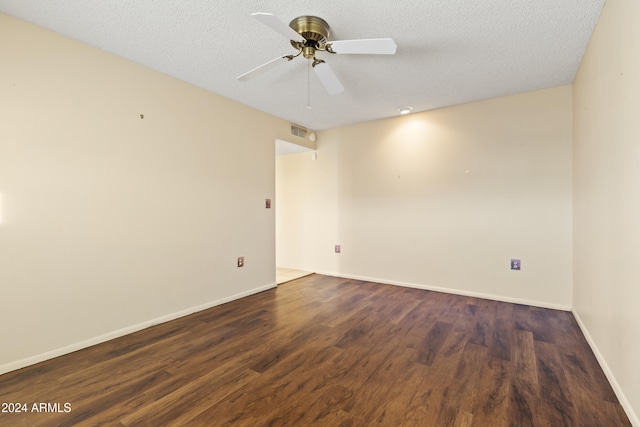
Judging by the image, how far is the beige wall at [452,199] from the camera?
3078 mm

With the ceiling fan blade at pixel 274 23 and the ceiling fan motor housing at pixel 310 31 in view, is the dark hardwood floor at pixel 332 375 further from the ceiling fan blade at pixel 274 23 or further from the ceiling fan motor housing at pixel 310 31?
the ceiling fan motor housing at pixel 310 31

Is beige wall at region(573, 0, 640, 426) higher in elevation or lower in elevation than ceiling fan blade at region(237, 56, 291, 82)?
lower

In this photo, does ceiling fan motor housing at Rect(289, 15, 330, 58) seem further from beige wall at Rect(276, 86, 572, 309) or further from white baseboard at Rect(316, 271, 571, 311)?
white baseboard at Rect(316, 271, 571, 311)

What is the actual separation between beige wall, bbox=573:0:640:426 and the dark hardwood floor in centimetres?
27

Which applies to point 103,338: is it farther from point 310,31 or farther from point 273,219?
point 310,31

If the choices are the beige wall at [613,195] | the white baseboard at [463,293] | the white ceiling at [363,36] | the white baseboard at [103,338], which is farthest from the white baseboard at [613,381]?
the white baseboard at [103,338]

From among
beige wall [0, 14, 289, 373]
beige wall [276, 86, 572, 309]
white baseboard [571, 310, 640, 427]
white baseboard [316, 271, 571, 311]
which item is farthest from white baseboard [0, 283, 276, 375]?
white baseboard [571, 310, 640, 427]

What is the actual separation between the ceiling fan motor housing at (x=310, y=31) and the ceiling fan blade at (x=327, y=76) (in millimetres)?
99

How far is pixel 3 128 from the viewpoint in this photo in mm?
1885

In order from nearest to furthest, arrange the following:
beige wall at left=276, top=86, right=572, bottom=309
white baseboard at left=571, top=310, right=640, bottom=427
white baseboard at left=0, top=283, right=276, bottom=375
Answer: white baseboard at left=571, top=310, right=640, bottom=427 < white baseboard at left=0, top=283, right=276, bottom=375 < beige wall at left=276, top=86, right=572, bottom=309

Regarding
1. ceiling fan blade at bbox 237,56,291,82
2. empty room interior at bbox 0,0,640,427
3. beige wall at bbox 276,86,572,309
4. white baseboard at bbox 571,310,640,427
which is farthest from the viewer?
beige wall at bbox 276,86,572,309

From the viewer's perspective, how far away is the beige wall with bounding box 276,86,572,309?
308cm

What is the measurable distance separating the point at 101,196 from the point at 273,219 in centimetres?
200

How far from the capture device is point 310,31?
1954 millimetres
